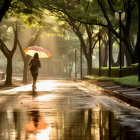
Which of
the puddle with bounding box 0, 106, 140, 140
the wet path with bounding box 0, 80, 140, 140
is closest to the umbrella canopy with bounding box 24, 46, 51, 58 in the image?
the wet path with bounding box 0, 80, 140, 140

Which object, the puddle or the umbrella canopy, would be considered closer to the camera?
the puddle

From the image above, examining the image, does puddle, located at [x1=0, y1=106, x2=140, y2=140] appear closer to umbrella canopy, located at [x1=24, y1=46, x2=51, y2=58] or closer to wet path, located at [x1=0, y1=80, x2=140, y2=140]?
wet path, located at [x1=0, y1=80, x2=140, y2=140]

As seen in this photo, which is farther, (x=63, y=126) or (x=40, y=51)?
(x=40, y=51)

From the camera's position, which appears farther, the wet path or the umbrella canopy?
the umbrella canopy

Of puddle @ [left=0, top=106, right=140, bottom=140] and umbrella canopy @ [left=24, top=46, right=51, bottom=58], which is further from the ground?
umbrella canopy @ [left=24, top=46, right=51, bottom=58]

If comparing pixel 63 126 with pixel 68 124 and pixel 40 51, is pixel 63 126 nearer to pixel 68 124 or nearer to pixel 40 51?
pixel 68 124

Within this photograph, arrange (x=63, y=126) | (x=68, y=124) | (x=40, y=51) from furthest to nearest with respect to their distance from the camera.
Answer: (x=40, y=51) → (x=68, y=124) → (x=63, y=126)

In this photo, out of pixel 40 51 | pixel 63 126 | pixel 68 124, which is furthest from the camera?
pixel 40 51

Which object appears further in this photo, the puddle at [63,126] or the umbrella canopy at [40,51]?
the umbrella canopy at [40,51]

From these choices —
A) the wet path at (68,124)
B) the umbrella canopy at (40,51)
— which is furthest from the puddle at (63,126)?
the umbrella canopy at (40,51)

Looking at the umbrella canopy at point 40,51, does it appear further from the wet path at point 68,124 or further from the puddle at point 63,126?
the puddle at point 63,126

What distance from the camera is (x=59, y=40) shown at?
9100 centimetres

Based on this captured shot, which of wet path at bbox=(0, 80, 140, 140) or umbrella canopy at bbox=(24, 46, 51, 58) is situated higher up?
umbrella canopy at bbox=(24, 46, 51, 58)

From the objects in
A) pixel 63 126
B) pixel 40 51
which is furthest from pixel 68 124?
pixel 40 51
